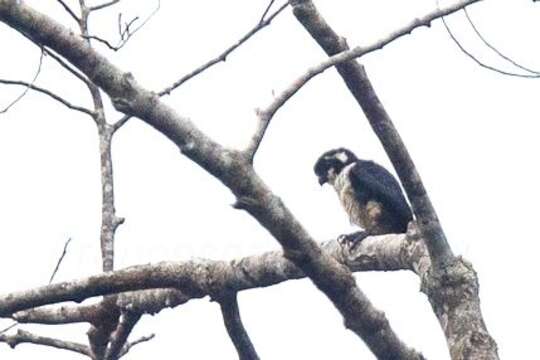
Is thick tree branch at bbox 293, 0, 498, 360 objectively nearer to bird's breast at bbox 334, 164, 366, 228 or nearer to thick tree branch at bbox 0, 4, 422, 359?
thick tree branch at bbox 0, 4, 422, 359

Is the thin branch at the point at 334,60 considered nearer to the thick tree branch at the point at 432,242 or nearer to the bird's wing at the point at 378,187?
the thick tree branch at the point at 432,242

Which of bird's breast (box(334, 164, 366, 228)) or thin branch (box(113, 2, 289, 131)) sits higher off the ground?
bird's breast (box(334, 164, 366, 228))

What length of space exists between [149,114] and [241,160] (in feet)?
1.05

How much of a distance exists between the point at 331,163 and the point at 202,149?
5483 mm

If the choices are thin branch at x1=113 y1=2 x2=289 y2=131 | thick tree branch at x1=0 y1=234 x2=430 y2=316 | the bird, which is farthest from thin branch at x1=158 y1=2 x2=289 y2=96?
the bird

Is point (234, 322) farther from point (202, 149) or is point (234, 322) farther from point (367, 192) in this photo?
point (367, 192)

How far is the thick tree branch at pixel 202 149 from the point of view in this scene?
2.88 m

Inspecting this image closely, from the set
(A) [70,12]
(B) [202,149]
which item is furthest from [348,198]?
(B) [202,149]

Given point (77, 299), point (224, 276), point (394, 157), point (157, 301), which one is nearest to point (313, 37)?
point (394, 157)

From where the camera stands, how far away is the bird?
7.39 m

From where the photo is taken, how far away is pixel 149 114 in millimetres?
2898

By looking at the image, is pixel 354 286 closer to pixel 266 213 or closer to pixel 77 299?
pixel 266 213

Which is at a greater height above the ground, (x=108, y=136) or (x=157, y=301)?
(x=108, y=136)

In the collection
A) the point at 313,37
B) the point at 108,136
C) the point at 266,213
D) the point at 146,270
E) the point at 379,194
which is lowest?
the point at 266,213
